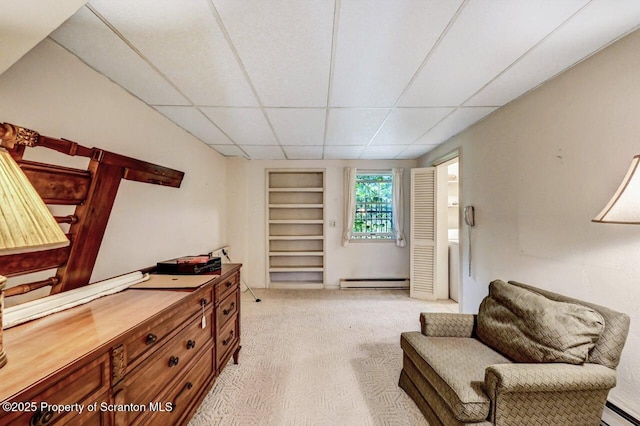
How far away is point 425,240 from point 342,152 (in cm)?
205

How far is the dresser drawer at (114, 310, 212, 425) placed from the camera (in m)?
1.17

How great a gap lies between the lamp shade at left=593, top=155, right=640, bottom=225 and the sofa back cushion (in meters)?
0.58

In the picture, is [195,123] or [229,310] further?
[195,123]

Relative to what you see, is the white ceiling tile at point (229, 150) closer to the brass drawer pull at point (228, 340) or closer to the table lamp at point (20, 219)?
the brass drawer pull at point (228, 340)

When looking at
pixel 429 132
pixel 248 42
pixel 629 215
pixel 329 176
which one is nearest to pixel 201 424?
pixel 248 42

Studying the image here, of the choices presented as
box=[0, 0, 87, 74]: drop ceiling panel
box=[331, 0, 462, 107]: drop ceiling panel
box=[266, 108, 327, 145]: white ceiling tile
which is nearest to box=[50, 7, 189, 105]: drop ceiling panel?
box=[0, 0, 87, 74]: drop ceiling panel

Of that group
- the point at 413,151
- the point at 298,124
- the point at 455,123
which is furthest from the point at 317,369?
the point at 413,151

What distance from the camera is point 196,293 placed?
1.73 meters

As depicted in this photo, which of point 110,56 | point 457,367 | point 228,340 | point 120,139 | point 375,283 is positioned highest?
point 110,56

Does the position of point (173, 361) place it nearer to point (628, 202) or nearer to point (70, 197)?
point (70, 197)

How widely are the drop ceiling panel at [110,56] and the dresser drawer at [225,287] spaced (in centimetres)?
164

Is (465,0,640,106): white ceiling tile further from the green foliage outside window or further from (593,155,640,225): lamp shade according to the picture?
the green foliage outside window

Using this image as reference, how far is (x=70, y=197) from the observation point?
1437 millimetres

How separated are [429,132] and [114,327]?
3.49m
